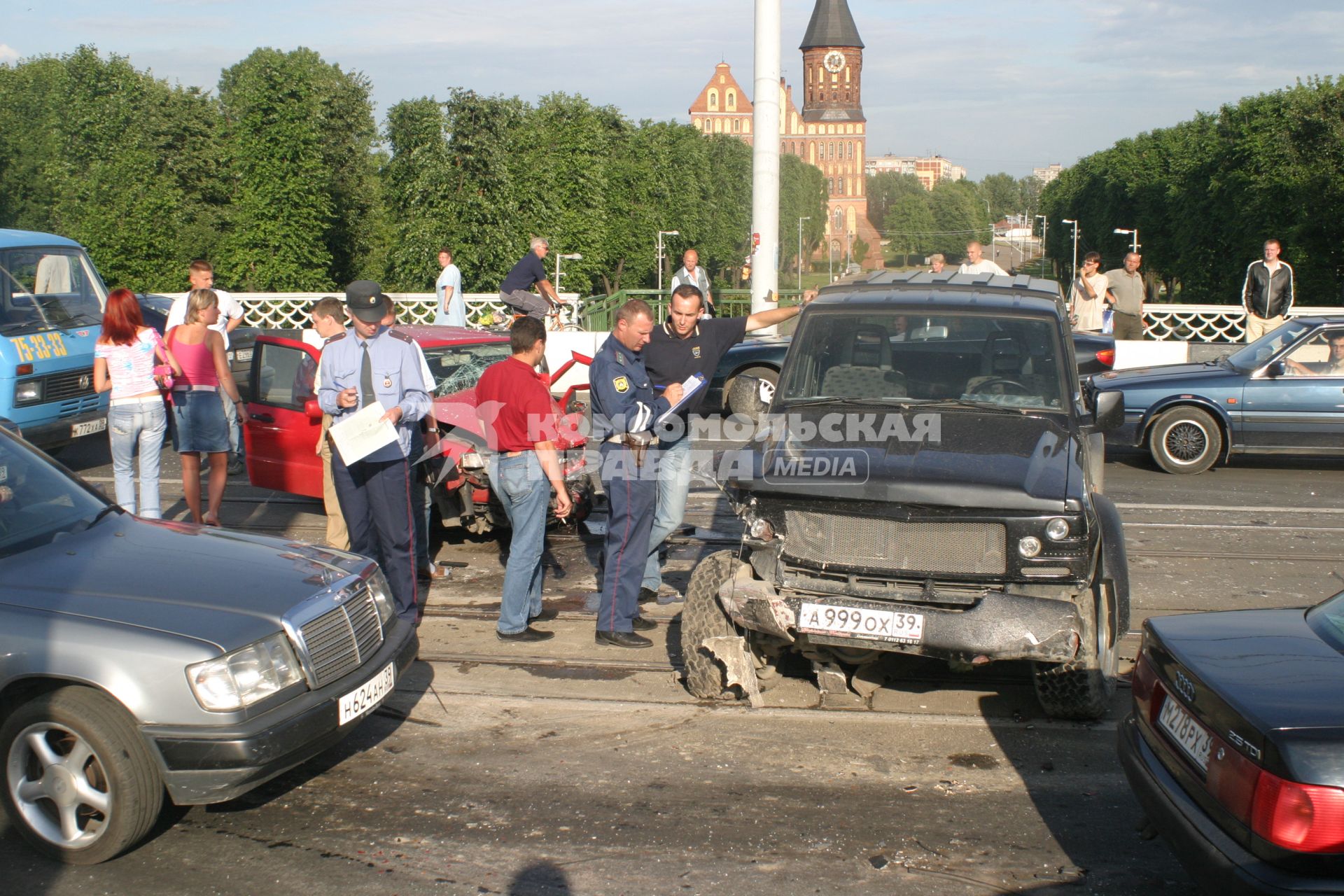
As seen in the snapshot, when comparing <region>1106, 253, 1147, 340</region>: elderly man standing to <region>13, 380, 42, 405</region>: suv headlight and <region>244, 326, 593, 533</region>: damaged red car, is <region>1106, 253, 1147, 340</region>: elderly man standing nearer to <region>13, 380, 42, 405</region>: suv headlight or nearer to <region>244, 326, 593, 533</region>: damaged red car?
<region>244, 326, 593, 533</region>: damaged red car

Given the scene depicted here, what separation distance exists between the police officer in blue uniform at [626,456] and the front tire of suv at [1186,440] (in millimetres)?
7484

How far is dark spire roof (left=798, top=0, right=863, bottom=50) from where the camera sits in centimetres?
15400

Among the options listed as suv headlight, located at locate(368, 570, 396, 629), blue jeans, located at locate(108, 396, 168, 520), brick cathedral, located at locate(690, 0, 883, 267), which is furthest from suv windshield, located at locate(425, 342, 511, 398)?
brick cathedral, located at locate(690, 0, 883, 267)

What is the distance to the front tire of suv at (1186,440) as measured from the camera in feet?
40.2

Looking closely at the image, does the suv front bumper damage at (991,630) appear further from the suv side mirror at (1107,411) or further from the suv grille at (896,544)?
the suv side mirror at (1107,411)

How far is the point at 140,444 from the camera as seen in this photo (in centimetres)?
849

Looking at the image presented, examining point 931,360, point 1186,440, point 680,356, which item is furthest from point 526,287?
point 931,360

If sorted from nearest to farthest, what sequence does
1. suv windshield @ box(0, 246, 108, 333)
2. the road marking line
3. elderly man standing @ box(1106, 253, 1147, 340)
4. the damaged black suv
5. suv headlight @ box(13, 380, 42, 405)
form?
the damaged black suv
the road marking line
suv headlight @ box(13, 380, 42, 405)
suv windshield @ box(0, 246, 108, 333)
elderly man standing @ box(1106, 253, 1147, 340)

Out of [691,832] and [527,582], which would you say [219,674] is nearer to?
[691,832]

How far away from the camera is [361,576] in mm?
5293

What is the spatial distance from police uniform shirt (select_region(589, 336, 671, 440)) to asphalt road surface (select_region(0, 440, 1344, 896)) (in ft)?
4.32

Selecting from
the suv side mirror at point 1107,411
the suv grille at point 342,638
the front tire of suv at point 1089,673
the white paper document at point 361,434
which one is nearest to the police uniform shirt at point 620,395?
the white paper document at point 361,434

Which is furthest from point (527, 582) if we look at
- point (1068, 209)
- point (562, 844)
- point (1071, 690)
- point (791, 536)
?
point (1068, 209)

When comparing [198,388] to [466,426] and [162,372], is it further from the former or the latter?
[466,426]
